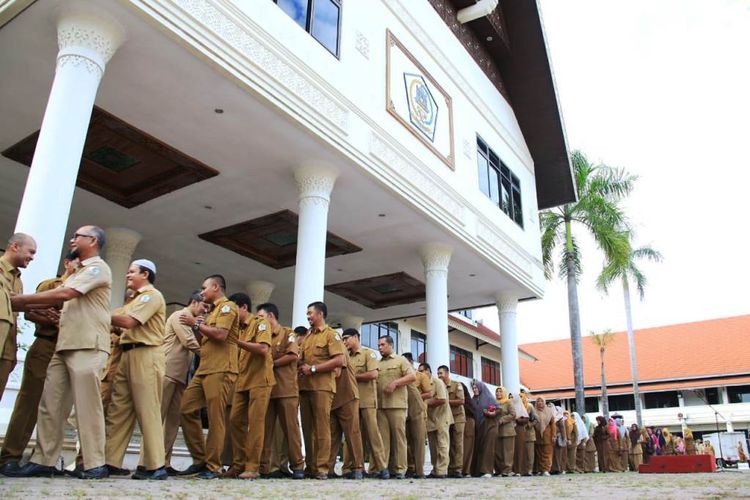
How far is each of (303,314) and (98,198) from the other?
500cm

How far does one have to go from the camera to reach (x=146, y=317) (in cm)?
466

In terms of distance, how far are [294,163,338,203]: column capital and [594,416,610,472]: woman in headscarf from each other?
985cm

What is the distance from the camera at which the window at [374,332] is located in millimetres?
22281

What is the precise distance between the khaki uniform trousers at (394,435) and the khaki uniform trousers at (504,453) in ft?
10.8

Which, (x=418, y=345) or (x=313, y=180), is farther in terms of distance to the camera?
(x=418, y=345)

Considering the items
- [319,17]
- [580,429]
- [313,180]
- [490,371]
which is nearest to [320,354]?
[313,180]

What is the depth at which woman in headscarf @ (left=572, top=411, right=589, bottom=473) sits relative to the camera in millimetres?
13652

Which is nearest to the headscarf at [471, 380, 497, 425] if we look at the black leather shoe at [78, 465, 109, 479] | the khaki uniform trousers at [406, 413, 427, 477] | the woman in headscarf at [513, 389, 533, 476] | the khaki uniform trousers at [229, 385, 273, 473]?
the woman in headscarf at [513, 389, 533, 476]

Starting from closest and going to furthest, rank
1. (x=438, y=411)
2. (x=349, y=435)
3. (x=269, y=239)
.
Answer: (x=349, y=435) → (x=438, y=411) → (x=269, y=239)

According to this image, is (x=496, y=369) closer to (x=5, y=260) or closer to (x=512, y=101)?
(x=512, y=101)

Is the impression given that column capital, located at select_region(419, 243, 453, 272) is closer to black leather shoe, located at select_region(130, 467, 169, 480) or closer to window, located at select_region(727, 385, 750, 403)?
black leather shoe, located at select_region(130, 467, 169, 480)

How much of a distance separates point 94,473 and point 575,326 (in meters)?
19.2

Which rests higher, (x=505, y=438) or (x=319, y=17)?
(x=319, y=17)

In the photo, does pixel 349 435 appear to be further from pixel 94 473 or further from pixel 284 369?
pixel 94 473
